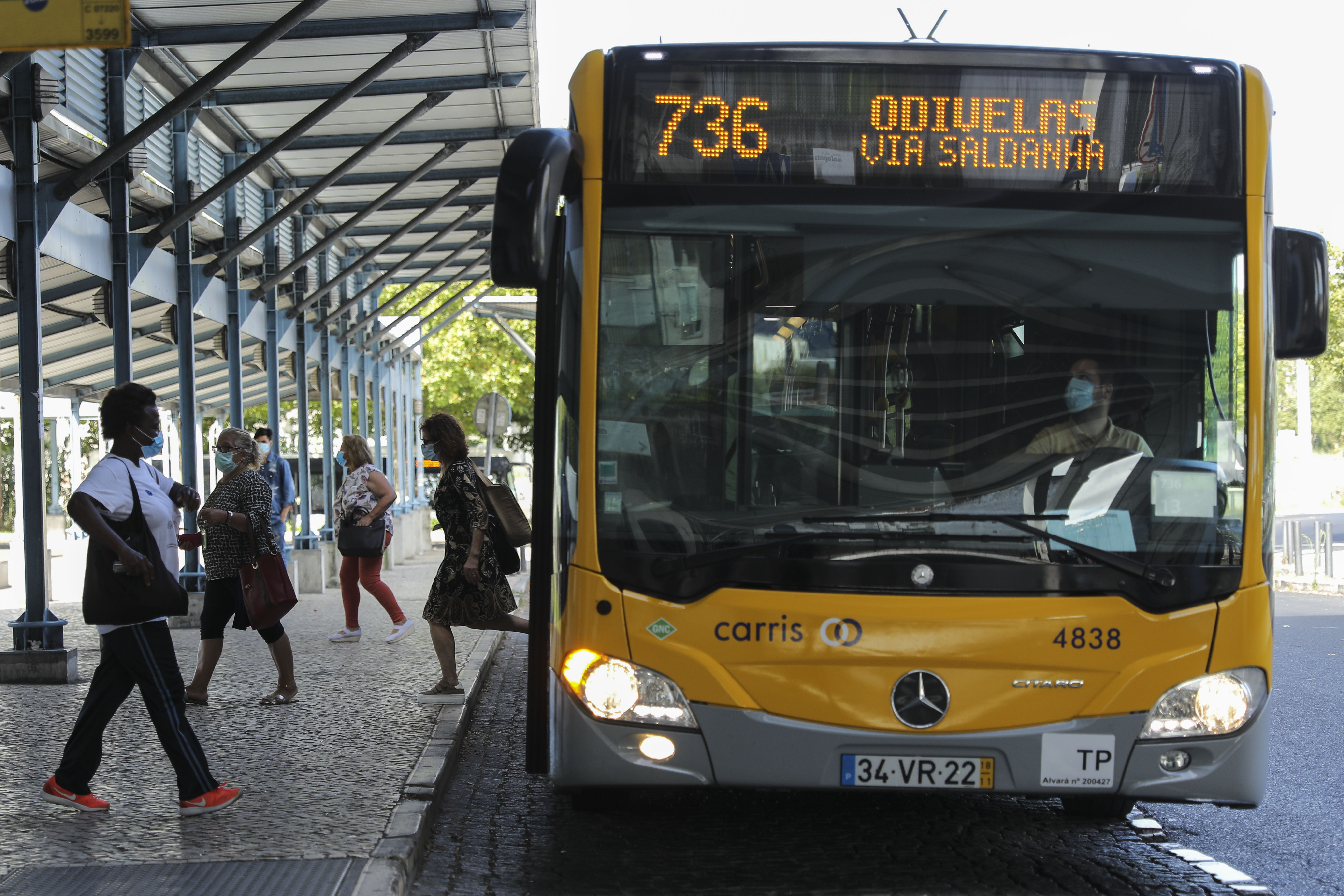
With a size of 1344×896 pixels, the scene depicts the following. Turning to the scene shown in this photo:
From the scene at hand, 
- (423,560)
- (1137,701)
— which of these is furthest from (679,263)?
(423,560)

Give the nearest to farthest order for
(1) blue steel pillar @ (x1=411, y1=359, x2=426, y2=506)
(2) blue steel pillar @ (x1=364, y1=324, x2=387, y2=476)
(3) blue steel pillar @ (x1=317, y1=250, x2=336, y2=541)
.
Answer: (3) blue steel pillar @ (x1=317, y1=250, x2=336, y2=541) < (2) blue steel pillar @ (x1=364, y1=324, x2=387, y2=476) < (1) blue steel pillar @ (x1=411, y1=359, x2=426, y2=506)

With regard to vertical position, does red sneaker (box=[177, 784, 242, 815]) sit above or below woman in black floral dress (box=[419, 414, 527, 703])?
below

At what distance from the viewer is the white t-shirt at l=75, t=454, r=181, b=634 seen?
5.65 m

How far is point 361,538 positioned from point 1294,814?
7.41m

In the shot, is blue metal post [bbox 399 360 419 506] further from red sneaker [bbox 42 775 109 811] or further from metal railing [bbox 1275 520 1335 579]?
red sneaker [bbox 42 775 109 811]

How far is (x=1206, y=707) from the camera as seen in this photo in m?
4.89

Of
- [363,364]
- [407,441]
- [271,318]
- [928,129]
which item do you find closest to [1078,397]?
[928,129]

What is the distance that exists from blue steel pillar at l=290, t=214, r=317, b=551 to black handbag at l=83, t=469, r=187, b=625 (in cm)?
1444

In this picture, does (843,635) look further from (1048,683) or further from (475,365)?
(475,365)

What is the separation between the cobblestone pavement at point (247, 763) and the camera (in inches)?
209

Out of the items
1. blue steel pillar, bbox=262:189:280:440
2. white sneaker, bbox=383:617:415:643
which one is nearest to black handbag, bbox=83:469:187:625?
white sneaker, bbox=383:617:415:643

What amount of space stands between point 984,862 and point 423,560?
83.1 ft

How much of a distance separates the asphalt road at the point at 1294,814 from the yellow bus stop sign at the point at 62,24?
5047 millimetres

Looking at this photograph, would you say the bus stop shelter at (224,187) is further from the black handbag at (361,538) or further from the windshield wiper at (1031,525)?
the windshield wiper at (1031,525)
